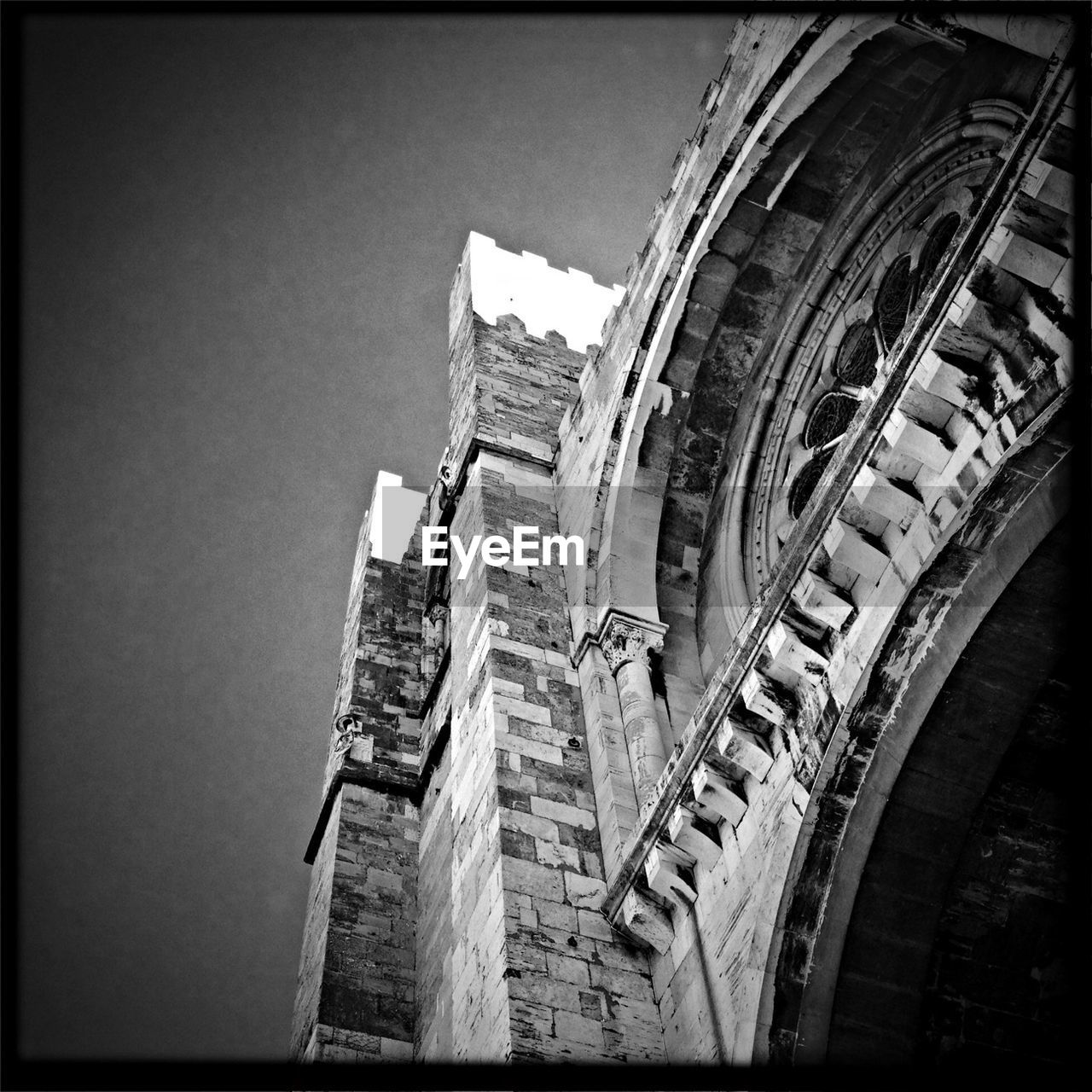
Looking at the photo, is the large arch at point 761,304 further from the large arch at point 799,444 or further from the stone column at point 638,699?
the stone column at point 638,699

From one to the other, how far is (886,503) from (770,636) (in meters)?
0.90

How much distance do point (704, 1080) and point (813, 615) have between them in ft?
6.96

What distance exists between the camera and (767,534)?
1039 cm

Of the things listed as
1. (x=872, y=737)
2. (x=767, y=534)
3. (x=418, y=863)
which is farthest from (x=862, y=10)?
(x=418, y=863)

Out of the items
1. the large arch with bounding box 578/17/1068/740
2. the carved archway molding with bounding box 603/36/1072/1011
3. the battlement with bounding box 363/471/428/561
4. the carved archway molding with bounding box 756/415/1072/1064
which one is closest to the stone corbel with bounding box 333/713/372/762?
the battlement with bounding box 363/471/428/561

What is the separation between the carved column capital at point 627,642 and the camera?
9.73m

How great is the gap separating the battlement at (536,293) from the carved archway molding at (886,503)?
920cm

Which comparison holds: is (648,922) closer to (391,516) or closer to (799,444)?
(799,444)

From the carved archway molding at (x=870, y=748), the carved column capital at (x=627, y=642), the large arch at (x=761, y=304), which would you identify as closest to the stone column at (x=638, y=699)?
the carved column capital at (x=627, y=642)

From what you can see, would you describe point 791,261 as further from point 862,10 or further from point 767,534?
point 862,10

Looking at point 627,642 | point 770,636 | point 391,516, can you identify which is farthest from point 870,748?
point 391,516

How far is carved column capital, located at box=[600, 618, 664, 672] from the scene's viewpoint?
9.73 metres

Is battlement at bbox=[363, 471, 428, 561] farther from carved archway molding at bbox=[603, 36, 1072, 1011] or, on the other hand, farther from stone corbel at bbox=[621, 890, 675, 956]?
carved archway molding at bbox=[603, 36, 1072, 1011]

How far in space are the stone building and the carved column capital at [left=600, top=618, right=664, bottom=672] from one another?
0.02 meters
